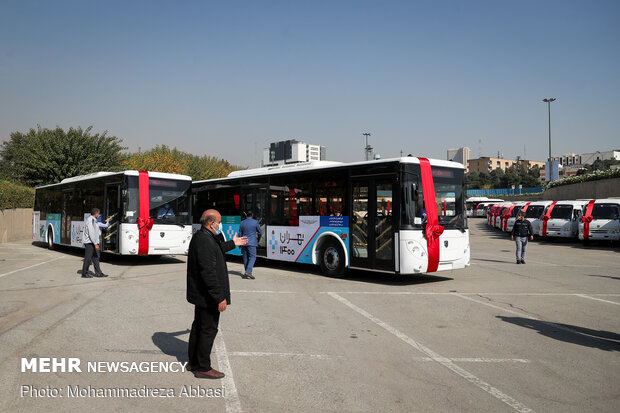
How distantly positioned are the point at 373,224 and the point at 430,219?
132 cm

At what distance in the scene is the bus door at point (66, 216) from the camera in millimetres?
19562

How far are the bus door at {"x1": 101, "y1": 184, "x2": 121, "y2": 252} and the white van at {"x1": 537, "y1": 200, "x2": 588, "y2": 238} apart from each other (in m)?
21.5

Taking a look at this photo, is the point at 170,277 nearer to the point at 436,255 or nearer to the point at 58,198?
the point at 436,255

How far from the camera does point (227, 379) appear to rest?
5.09 m

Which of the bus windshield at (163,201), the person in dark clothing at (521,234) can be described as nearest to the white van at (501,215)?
the person in dark clothing at (521,234)

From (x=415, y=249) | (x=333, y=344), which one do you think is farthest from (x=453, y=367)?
(x=415, y=249)

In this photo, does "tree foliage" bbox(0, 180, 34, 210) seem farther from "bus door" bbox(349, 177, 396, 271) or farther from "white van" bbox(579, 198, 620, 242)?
"white van" bbox(579, 198, 620, 242)

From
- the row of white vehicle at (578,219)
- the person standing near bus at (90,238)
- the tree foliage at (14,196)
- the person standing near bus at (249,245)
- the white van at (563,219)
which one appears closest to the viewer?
the person standing near bus at (90,238)

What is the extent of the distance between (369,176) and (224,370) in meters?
7.60

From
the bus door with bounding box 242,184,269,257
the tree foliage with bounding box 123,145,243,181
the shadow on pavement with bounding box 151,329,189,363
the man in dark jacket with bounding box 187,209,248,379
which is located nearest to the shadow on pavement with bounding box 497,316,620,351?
the man in dark jacket with bounding box 187,209,248,379

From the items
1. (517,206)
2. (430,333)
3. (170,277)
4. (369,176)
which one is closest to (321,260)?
(369,176)

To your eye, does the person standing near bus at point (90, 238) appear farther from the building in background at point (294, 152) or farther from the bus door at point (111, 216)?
the building in background at point (294, 152)

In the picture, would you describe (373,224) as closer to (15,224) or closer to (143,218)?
(143,218)

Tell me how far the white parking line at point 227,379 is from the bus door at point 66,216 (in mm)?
15139
